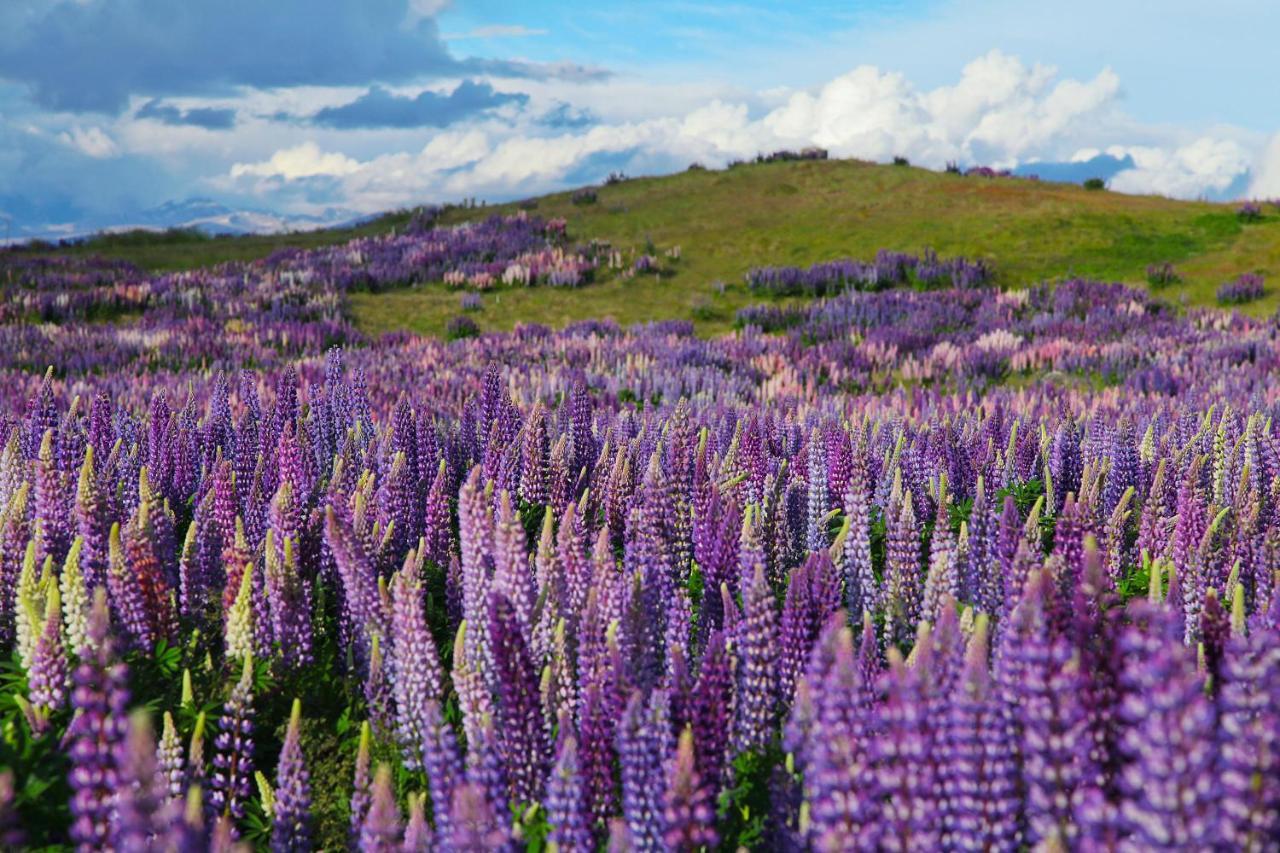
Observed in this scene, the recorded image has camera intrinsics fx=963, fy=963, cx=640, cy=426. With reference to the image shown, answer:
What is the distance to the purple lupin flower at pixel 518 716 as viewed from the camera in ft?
9.98

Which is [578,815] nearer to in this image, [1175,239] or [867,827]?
[867,827]

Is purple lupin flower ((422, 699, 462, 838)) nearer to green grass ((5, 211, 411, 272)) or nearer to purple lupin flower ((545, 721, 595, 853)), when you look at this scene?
purple lupin flower ((545, 721, 595, 853))

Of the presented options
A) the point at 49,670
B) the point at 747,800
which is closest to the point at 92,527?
the point at 49,670

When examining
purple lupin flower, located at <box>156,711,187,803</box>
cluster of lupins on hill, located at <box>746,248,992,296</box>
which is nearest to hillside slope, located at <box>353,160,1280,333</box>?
cluster of lupins on hill, located at <box>746,248,992,296</box>

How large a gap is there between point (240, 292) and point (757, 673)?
21.7 m

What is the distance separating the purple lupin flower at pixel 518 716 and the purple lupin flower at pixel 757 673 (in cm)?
68

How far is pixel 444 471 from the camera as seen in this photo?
18.4ft

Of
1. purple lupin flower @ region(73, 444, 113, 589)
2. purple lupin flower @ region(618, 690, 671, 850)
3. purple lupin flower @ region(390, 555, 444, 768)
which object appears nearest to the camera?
purple lupin flower @ region(618, 690, 671, 850)

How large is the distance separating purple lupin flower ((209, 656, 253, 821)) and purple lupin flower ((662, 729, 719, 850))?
175 cm

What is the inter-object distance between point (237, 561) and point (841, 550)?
2.72m

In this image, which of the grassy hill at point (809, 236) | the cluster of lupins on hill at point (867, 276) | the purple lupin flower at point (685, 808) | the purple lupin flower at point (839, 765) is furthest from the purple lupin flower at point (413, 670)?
the cluster of lupins on hill at point (867, 276)

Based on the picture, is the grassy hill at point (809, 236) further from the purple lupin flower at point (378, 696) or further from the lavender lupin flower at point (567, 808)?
the lavender lupin flower at point (567, 808)

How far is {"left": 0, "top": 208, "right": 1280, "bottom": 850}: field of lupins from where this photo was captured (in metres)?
2.27

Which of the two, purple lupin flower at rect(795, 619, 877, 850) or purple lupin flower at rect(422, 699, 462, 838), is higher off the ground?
purple lupin flower at rect(795, 619, 877, 850)
